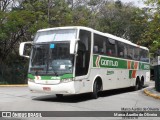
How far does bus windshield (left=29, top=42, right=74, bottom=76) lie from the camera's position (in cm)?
1467

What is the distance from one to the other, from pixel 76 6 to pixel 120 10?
6526 mm

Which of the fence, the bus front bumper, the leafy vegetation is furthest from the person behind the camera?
the fence

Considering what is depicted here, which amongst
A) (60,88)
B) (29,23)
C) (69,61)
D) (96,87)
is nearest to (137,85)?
(96,87)

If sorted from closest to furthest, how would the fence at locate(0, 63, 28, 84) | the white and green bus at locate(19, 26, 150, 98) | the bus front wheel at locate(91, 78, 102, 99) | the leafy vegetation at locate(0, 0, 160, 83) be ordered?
1. the white and green bus at locate(19, 26, 150, 98)
2. the bus front wheel at locate(91, 78, 102, 99)
3. the leafy vegetation at locate(0, 0, 160, 83)
4. the fence at locate(0, 63, 28, 84)

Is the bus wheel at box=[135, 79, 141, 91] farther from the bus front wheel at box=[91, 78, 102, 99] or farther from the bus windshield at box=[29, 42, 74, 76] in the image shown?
the bus windshield at box=[29, 42, 74, 76]

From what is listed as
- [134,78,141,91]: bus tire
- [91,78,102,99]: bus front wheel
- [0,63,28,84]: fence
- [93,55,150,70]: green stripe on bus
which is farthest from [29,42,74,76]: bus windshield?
[0,63,28,84]: fence

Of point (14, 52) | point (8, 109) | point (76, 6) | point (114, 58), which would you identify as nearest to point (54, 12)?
point (14, 52)

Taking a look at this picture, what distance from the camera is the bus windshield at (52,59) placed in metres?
14.7

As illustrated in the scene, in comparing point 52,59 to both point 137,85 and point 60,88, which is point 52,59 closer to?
point 60,88

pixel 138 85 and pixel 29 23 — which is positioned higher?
pixel 29 23

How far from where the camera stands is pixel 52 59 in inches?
589

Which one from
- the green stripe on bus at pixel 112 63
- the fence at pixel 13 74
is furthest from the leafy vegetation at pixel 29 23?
the green stripe on bus at pixel 112 63

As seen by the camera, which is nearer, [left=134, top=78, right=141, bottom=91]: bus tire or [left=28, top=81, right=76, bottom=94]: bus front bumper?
[left=28, top=81, right=76, bottom=94]: bus front bumper

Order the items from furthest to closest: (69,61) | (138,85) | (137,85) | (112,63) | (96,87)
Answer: (138,85), (137,85), (112,63), (96,87), (69,61)
